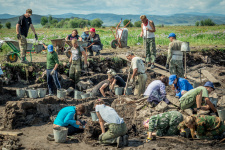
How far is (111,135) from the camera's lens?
19.3 feet

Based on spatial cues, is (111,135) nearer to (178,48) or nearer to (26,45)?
(178,48)

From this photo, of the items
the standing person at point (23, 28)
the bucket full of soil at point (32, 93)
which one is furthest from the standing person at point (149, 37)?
the bucket full of soil at point (32, 93)

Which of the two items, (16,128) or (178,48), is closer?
(16,128)

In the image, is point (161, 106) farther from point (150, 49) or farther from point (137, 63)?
point (150, 49)

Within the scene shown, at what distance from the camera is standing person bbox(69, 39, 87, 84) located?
998cm

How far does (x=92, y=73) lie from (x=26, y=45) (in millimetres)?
2946

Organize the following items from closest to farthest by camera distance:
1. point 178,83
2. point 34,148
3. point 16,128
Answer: point 34,148, point 16,128, point 178,83

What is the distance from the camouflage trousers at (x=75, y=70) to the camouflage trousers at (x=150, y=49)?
2.96 m

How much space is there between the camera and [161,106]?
23.3 ft

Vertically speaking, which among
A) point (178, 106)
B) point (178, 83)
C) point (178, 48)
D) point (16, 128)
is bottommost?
point (16, 128)

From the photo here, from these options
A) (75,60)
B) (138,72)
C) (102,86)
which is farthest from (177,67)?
(75,60)

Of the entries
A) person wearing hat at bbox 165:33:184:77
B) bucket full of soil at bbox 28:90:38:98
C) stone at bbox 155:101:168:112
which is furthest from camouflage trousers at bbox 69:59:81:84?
stone at bbox 155:101:168:112

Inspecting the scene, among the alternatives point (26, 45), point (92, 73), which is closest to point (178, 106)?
point (92, 73)

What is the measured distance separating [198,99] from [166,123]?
3.57 ft
